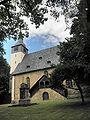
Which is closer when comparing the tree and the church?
the tree

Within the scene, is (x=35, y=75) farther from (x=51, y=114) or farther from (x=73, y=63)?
(x=51, y=114)

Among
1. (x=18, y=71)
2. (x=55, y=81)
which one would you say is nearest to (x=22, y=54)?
(x=18, y=71)

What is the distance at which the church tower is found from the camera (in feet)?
196

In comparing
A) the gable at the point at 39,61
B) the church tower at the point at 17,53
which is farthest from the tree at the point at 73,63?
the church tower at the point at 17,53

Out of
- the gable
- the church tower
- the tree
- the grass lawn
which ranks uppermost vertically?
the church tower

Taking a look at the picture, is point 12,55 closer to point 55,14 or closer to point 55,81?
point 55,81

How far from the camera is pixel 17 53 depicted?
60.8 m

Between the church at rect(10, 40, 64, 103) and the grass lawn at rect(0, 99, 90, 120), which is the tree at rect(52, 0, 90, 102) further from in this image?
the church at rect(10, 40, 64, 103)

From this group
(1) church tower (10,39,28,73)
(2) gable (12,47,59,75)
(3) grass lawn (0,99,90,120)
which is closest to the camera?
(3) grass lawn (0,99,90,120)

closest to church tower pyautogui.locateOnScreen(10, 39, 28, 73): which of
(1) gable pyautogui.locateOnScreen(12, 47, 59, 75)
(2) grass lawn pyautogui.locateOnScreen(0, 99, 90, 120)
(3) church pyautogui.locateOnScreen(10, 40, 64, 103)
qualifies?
(3) church pyautogui.locateOnScreen(10, 40, 64, 103)

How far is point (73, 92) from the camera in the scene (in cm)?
4262

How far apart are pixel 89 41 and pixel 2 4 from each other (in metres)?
7.95

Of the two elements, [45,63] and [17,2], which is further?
[45,63]

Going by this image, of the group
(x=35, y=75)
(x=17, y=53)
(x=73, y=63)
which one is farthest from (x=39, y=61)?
(x=73, y=63)
